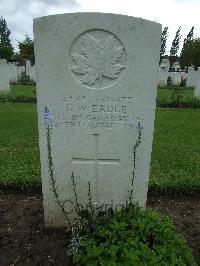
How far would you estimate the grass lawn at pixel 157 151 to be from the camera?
4168mm

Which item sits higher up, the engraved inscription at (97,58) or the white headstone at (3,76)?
the engraved inscription at (97,58)

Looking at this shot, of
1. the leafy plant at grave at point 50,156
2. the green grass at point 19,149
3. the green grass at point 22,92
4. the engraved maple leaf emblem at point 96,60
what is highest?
the engraved maple leaf emblem at point 96,60

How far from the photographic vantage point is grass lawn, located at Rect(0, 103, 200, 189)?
13.7 ft

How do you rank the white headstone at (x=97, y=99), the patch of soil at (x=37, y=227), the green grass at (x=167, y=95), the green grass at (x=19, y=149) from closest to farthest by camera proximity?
the white headstone at (x=97, y=99)
the patch of soil at (x=37, y=227)
the green grass at (x=19, y=149)
the green grass at (x=167, y=95)

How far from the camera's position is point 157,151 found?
562 centimetres

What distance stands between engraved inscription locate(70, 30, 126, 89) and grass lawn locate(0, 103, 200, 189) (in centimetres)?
179

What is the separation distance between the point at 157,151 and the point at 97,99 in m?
3.04

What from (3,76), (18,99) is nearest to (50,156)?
(18,99)

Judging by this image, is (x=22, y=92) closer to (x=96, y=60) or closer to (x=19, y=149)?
(x=19, y=149)

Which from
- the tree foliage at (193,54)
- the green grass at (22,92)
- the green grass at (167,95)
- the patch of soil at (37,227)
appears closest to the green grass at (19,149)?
the patch of soil at (37,227)

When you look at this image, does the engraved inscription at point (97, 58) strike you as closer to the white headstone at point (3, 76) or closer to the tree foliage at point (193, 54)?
the white headstone at point (3, 76)

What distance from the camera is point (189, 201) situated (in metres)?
3.90

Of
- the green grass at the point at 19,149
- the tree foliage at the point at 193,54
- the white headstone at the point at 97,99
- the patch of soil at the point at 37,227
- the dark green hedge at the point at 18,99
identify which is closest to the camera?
the white headstone at the point at 97,99

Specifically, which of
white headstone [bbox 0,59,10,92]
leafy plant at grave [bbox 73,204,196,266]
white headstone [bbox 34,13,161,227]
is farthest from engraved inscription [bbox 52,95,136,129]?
white headstone [bbox 0,59,10,92]
